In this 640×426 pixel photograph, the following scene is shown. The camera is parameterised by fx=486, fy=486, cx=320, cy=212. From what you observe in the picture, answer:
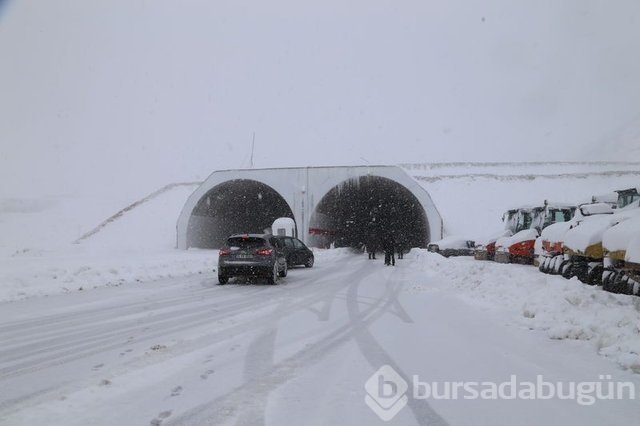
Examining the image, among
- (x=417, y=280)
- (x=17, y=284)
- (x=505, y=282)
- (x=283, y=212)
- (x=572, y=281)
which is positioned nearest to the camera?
(x=572, y=281)

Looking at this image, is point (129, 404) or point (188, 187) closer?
point (129, 404)

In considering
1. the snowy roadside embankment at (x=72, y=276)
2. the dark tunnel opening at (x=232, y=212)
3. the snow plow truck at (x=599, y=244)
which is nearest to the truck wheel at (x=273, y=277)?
the snowy roadside embankment at (x=72, y=276)

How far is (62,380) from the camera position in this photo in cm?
502

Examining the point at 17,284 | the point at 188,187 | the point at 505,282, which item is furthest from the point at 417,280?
the point at 188,187

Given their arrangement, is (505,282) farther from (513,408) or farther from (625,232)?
(513,408)

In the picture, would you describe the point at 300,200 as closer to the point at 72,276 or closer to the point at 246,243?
the point at 246,243

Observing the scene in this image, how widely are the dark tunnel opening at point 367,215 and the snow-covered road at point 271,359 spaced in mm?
22267

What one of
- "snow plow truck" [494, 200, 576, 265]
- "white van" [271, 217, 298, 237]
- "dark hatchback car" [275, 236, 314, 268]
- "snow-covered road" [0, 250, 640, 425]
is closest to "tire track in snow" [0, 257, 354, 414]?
"snow-covered road" [0, 250, 640, 425]

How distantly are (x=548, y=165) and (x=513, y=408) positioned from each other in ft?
162

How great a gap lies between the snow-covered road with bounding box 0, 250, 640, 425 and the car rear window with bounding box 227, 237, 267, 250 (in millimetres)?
4431

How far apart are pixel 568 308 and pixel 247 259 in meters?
10.0

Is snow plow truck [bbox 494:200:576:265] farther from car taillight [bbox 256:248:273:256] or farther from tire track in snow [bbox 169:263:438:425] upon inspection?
tire track in snow [bbox 169:263:438:425]

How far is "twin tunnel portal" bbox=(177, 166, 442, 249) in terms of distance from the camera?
36.2m

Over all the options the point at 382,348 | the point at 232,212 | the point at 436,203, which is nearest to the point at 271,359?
the point at 382,348
